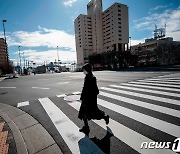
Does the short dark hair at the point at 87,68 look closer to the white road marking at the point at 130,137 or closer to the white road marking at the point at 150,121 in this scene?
the white road marking at the point at 130,137

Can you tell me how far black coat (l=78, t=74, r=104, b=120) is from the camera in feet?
10.9

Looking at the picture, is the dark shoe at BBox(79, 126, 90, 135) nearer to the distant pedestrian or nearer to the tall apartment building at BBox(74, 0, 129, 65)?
the distant pedestrian

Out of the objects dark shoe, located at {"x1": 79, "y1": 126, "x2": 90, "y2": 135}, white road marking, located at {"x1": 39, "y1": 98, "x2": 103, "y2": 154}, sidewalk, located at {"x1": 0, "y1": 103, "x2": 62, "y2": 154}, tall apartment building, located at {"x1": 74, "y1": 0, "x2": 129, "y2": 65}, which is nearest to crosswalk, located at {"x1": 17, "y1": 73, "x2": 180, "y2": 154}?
white road marking, located at {"x1": 39, "y1": 98, "x2": 103, "y2": 154}

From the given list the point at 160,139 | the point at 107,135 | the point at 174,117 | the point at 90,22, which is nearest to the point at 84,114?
the point at 107,135

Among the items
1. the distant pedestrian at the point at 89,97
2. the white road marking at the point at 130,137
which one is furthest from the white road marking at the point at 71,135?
the white road marking at the point at 130,137

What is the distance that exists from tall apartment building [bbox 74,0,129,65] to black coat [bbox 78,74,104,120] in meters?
78.3

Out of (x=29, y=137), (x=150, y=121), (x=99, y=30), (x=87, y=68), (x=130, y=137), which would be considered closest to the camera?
(x=130, y=137)

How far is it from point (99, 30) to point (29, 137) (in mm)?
Result: 94120

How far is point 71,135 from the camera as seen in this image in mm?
3213

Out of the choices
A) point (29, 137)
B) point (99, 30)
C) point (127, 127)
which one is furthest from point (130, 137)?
point (99, 30)

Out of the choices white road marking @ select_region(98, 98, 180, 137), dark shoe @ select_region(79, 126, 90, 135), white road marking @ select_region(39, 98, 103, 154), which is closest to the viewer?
white road marking @ select_region(39, 98, 103, 154)

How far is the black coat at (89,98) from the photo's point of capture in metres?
3.32

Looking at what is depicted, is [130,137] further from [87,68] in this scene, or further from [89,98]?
[87,68]

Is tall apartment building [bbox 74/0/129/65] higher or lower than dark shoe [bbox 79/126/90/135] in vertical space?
higher
